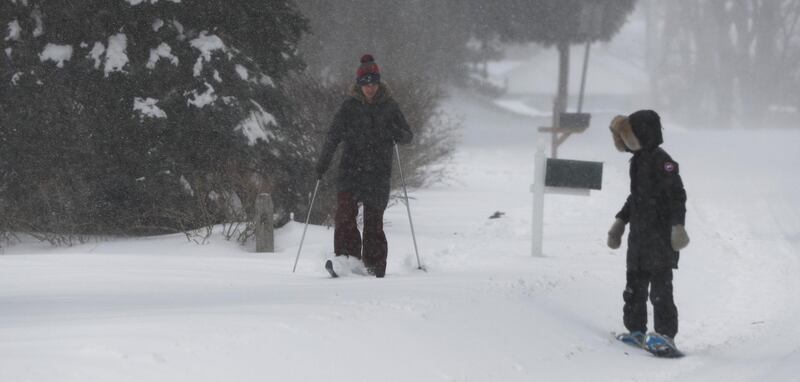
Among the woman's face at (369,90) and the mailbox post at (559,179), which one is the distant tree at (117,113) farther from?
the woman's face at (369,90)

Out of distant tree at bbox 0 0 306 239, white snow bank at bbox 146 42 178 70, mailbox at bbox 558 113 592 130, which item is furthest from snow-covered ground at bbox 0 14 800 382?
mailbox at bbox 558 113 592 130

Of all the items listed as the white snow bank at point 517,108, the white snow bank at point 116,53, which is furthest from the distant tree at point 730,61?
the white snow bank at point 116,53

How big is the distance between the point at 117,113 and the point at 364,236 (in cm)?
531

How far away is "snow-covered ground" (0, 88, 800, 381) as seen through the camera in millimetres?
5094

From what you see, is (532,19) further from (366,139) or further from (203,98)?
(366,139)

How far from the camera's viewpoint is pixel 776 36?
7031 centimetres

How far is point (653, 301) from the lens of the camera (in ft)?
23.5

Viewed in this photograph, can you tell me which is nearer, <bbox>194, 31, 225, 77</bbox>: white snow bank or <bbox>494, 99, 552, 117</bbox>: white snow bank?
Answer: <bbox>194, 31, 225, 77</bbox>: white snow bank

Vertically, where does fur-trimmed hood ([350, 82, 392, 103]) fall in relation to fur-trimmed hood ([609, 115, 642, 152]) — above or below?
above

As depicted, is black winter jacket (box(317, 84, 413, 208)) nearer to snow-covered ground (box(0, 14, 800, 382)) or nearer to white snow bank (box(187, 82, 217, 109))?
snow-covered ground (box(0, 14, 800, 382))

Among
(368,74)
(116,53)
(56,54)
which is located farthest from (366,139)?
(56,54)

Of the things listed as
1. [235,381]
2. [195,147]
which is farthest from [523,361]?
[195,147]

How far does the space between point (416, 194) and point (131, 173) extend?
764 cm

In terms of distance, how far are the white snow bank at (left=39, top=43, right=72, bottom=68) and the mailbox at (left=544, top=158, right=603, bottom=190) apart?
239 inches
